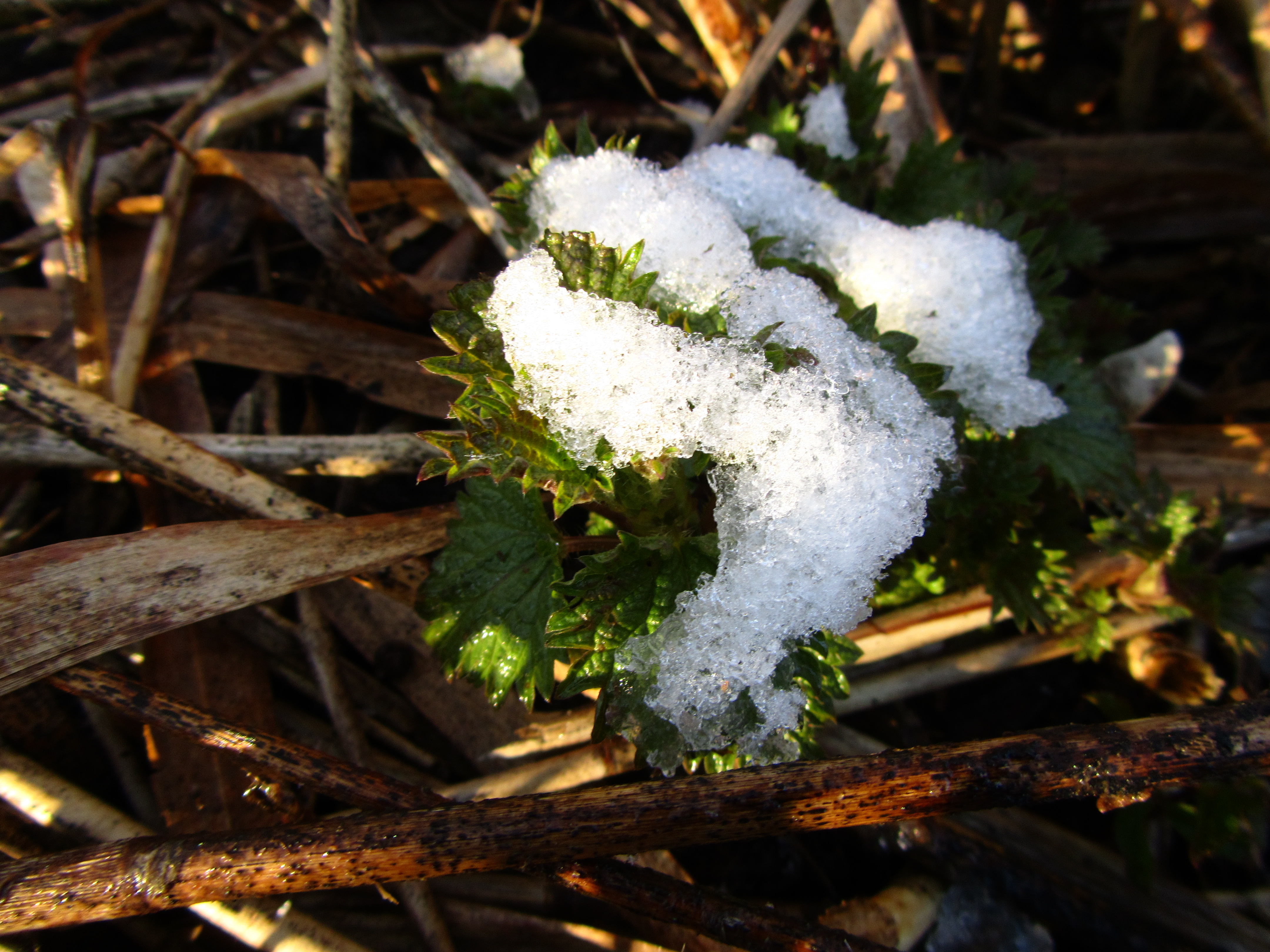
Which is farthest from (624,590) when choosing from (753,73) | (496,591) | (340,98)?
(753,73)

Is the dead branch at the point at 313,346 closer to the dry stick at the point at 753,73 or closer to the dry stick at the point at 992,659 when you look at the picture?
the dry stick at the point at 753,73

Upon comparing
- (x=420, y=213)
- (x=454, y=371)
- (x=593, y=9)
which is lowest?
(x=454, y=371)

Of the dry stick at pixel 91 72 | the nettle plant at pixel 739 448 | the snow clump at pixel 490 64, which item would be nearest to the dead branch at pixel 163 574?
the nettle plant at pixel 739 448

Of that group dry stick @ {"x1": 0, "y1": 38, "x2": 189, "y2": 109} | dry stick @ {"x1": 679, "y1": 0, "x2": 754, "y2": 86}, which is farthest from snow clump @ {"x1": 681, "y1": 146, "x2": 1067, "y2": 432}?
dry stick @ {"x1": 0, "y1": 38, "x2": 189, "y2": 109}

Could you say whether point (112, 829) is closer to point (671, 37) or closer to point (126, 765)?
point (126, 765)

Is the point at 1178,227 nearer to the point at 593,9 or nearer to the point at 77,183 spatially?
the point at 593,9

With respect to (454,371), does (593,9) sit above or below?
above

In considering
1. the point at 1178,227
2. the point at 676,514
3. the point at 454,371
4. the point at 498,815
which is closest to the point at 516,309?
the point at 454,371

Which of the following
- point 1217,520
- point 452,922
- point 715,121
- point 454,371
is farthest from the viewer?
point 715,121
